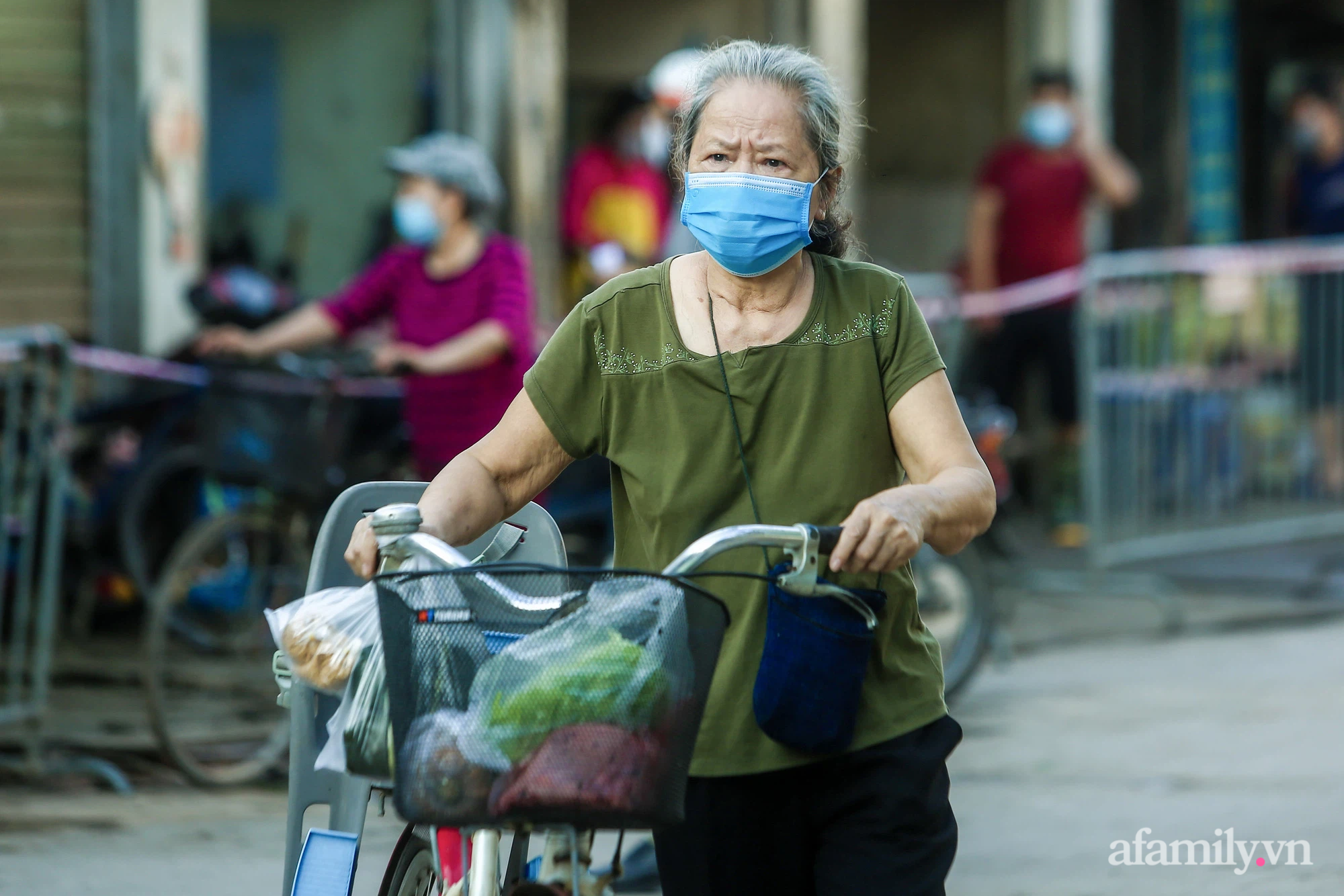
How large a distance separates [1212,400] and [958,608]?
298 centimetres

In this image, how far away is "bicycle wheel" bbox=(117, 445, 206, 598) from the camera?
6898 mm

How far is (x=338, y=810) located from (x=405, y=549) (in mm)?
714

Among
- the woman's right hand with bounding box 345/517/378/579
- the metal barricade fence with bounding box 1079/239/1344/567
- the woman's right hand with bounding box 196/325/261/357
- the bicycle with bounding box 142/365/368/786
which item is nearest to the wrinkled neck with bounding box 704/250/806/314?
the woman's right hand with bounding box 345/517/378/579

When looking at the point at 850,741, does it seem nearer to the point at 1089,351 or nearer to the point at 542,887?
the point at 542,887

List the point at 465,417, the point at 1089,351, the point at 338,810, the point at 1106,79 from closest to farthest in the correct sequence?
1. the point at 338,810
2. the point at 465,417
3. the point at 1089,351
4. the point at 1106,79

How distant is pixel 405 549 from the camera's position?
2281mm

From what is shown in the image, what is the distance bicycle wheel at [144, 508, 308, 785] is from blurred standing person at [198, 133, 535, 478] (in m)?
0.60

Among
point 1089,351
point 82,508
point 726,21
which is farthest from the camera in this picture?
point 726,21

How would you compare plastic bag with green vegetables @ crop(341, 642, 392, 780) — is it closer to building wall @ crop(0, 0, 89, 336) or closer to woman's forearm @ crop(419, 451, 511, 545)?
woman's forearm @ crop(419, 451, 511, 545)

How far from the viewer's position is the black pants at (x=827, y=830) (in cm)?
251

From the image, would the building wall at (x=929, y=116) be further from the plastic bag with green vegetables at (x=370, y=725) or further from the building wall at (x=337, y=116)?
the plastic bag with green vegetables at (x=370, y=725)

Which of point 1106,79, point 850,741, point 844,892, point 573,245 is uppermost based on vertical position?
point 1106,79

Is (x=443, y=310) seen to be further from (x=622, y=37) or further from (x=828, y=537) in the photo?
(x=622, y=37)

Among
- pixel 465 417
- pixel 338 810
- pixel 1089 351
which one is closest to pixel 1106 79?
pixel 1089 351
